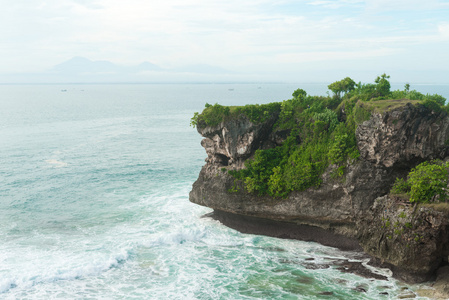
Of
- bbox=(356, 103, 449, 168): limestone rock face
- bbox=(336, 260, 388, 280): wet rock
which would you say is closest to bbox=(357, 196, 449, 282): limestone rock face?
Result: bbox=(336, 260, 388, 280): wet rock

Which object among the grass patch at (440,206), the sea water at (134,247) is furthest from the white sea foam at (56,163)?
the grass patch at (440,206)

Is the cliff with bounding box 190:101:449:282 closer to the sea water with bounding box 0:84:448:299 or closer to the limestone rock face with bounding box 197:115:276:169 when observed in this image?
the limestone rock face with bounding box 197:115:276:169

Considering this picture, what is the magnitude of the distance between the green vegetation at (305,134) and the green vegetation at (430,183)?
4.77 m

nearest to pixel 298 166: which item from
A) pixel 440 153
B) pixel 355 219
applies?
pixel 355 219

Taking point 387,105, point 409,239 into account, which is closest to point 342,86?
point 387,105

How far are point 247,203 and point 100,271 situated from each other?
1250 centimetres

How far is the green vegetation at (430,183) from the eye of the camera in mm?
24562

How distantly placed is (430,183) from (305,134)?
36.1ft

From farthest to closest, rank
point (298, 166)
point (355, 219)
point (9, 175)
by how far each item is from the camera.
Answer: point (9, 175) → point (298, 166) → point (355, 219)

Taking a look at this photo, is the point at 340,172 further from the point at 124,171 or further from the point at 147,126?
the point at 147,126

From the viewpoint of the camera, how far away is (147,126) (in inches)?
3497

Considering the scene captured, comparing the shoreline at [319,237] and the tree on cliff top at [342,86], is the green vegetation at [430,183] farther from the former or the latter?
the tree on cliff top at [342,86]

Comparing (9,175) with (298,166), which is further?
(9,175)

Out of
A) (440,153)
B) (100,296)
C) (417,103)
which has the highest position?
(417,103)
